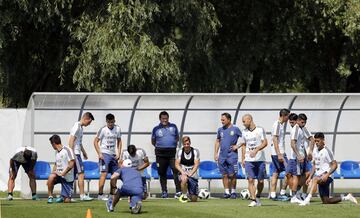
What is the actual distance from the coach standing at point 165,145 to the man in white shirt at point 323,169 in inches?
157

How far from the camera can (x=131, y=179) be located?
21141 millimetres

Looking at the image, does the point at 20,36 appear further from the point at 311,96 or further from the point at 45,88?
the point at 311,96

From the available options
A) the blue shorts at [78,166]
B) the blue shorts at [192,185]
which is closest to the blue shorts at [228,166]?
the blue shorts at [192,185]

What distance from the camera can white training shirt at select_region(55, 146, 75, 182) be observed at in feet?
79.1

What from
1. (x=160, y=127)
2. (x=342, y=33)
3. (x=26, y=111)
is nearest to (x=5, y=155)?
(x=26, y=111)

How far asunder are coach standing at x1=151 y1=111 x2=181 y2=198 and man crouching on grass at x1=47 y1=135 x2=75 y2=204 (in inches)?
105

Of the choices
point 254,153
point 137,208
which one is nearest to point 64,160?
point 137,208

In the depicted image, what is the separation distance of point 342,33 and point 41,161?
15.8 m

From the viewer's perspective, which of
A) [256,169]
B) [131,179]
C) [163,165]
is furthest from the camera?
[163,165]

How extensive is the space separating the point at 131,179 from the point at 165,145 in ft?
16.5

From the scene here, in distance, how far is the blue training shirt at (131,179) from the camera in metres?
21.0

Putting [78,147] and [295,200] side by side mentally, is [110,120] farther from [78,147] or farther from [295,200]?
[295,200]

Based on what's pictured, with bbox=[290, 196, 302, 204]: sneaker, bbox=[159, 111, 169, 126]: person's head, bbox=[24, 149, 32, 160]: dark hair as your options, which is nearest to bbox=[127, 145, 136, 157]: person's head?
bbox=[159, 111, 169, 126]: person's head

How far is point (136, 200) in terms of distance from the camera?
2072 centimetres
